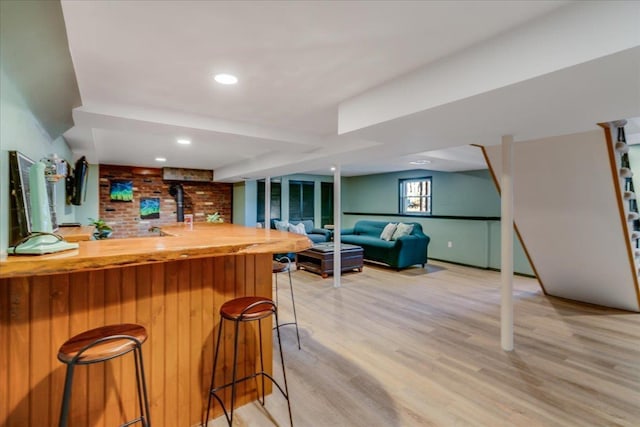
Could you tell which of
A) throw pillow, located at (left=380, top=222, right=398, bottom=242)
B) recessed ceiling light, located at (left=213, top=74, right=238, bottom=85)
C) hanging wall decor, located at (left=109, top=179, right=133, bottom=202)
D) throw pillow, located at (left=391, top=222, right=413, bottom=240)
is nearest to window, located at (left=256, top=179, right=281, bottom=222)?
hanging wall decor, located at (left=109, top=179, right=133, bottom=202)

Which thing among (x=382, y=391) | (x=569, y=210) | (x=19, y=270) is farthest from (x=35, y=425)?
(x=569, y=210)

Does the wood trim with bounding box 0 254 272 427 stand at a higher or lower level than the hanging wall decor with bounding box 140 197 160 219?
lower

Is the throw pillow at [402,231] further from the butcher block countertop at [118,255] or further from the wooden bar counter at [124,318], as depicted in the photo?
the butcher block countertop at [118,255]

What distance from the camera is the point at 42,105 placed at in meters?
2.21

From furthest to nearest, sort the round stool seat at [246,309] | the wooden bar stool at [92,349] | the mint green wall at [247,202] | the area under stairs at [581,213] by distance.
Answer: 1. the mint green wall at [247,202]
2. the area under stairs at [581,213]
3. the round stool seat at [246,309]
4. the wooden bar stool at [92,349]

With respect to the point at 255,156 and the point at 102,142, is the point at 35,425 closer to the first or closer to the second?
the point at 102,142

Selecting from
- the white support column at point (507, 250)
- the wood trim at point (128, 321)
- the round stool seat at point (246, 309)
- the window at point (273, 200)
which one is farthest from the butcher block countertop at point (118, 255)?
the window at point (273, 200)

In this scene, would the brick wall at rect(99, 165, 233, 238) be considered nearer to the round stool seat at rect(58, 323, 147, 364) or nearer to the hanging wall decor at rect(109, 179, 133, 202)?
the hanging wall decor at rect(109, 179, 133, 202)

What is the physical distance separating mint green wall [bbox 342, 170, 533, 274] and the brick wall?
4714 mm

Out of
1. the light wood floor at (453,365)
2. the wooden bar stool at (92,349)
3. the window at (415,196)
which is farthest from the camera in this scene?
the window at (415,196)

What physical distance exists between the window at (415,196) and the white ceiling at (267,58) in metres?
4.02

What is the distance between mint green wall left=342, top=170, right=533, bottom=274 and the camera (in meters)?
6.03

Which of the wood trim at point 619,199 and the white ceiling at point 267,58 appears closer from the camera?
the white ceiling at point 267,58

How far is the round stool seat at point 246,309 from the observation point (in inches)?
66.8
